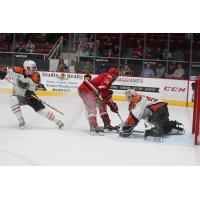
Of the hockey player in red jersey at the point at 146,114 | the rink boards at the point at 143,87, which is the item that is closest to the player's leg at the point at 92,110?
the hockey player in red jersey at the point at 146,114

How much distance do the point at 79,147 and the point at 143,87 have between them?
10.1 feet

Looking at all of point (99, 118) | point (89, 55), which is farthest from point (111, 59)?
point (99, 118)

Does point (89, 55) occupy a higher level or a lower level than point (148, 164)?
higher

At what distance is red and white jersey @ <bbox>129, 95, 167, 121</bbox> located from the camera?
14.9ft

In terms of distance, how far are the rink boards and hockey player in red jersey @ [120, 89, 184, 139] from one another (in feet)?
7.29

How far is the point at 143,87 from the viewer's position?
7176 mm

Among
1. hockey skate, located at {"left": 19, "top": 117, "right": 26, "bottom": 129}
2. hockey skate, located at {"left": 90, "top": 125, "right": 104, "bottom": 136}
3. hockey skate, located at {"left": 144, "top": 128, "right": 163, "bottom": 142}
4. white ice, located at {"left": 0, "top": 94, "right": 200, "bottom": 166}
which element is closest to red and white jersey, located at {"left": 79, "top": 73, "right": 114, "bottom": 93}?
hockey skate, located at {"left": 90, "top": 125, "right": 104, "bottom": 136}

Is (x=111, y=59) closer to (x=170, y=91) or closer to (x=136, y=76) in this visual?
(x=136, y=76)

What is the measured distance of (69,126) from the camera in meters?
5.16

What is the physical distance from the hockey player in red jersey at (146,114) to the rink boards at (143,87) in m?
2.22

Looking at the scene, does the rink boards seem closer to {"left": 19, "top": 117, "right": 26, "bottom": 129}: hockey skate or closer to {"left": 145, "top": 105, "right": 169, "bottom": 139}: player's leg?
{"left": 19, "top": 117, "right": 26, "bottom": 129}: hockey skate

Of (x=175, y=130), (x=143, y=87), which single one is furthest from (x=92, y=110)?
(x=143, y=87)

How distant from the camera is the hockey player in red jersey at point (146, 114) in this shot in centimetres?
455

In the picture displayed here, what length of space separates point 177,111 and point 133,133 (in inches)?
67.8
